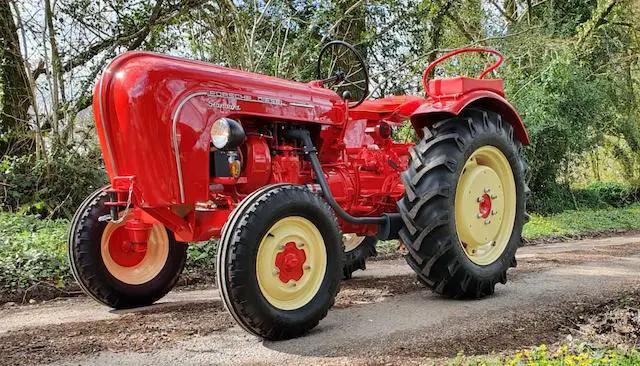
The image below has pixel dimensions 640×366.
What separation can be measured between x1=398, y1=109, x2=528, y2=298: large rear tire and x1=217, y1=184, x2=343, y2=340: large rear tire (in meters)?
0.88

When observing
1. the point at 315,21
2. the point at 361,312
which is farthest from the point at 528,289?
the point at 315,21

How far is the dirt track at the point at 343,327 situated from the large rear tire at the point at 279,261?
0.50 ft

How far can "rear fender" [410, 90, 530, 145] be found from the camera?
4625mm

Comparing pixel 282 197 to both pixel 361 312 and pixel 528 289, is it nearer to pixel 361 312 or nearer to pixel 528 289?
pixel 361 312

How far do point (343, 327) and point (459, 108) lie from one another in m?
1.88

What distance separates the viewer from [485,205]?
4.90 m

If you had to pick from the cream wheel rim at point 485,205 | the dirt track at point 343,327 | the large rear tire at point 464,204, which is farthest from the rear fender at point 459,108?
the dirt track at point 343,327

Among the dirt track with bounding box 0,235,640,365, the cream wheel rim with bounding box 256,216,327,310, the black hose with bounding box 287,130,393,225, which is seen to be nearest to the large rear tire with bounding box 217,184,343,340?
the cream wheel rim with bounding box 256,216,327,310

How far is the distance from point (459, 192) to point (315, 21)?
5275mm

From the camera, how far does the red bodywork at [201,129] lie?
369 cm

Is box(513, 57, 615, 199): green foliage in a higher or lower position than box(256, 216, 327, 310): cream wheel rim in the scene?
higher

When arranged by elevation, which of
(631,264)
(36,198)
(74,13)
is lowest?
(631,264)

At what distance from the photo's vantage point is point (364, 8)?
10.3m

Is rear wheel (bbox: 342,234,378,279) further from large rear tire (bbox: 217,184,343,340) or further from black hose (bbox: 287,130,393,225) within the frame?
large rear tire (bbox: 217,184,343,340)
